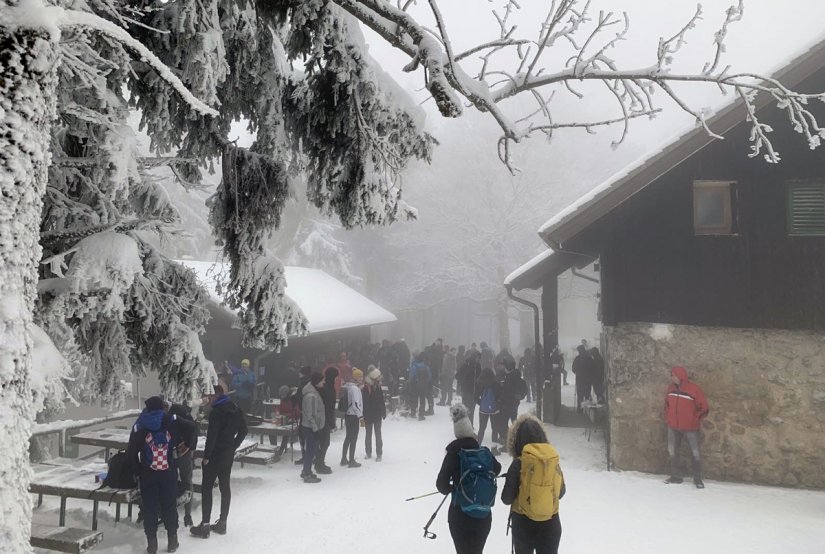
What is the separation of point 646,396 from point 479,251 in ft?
69.3

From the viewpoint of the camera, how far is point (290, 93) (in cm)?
505

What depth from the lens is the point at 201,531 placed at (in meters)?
6.76

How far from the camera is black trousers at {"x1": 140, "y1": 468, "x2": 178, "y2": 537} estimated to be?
612 cm

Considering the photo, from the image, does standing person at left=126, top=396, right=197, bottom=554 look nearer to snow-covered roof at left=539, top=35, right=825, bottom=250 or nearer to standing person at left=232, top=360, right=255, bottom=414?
standing person at left=232, top=360, right=255, bottom=414

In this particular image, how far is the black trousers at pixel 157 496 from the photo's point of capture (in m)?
6.12

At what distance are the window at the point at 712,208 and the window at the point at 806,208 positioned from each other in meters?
0.93

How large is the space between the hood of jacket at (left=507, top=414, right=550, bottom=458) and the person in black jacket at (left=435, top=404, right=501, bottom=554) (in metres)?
0.26

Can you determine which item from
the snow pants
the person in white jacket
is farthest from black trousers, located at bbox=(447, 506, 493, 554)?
the snow pants

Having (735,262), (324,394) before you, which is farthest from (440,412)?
(735,262)

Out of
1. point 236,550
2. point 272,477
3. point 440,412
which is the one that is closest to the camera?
point 236,550

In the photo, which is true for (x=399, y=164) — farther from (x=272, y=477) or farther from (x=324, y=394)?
(x=272, y=477)

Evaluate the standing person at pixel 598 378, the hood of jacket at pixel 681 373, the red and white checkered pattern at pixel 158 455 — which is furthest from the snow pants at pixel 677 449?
the red and white checkered pattern at pixel 158 455

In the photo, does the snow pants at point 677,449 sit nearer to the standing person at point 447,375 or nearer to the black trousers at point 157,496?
the black trousers at point 157,496

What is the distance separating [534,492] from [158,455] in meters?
4.12
